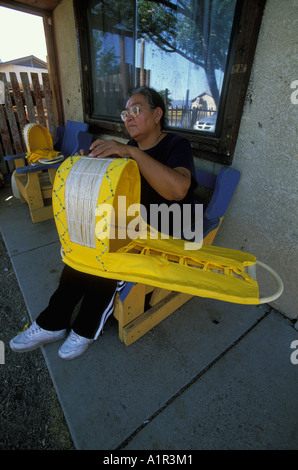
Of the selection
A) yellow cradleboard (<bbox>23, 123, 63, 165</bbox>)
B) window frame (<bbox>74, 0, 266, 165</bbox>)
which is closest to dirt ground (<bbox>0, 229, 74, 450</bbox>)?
window frame (<bbox>74, 0, 266, 165</bbox>)

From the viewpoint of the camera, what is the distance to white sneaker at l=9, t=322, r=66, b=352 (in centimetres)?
153

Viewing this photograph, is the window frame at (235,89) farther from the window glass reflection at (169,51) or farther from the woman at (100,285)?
the woman at (100,285)

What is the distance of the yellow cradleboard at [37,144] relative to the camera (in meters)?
3.02

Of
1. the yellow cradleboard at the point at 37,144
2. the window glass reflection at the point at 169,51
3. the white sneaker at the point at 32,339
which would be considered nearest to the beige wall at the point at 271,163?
the window glass reflection at the point at 169,51

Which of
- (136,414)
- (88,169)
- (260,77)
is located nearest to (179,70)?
(260,77)

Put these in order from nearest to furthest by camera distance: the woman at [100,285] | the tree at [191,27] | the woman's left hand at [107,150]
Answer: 1. the woman's left hand at [107,150]
2. the woman at [100,285]
3. the tree at [191,27]

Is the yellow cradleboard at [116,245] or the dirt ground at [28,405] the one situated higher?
the yellow cradleboard at [116,245]

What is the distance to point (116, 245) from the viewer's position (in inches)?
47.0

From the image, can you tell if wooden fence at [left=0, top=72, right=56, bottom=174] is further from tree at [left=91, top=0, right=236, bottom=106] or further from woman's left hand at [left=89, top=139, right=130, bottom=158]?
woman's left hand at [left=89, top=139, right=130, bottom=158]

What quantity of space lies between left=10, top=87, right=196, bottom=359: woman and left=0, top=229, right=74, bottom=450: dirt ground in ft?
0.37

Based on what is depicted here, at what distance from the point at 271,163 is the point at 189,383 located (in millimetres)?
1550

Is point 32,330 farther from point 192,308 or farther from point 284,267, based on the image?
point 284,267

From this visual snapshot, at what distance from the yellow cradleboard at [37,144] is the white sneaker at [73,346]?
236 centimetres

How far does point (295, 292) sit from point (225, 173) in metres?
1.03
